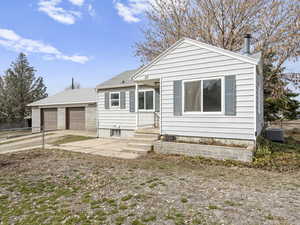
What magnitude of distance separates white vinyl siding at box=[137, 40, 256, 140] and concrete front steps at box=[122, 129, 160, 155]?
52 centimetres

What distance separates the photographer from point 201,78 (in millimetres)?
7227

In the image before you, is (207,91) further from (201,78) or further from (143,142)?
(143,142)

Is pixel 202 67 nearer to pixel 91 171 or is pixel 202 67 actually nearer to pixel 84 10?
pixel 91 171

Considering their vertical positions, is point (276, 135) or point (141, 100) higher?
point (141, 100)

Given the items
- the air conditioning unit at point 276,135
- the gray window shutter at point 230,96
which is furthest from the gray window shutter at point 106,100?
the air conditioning unit at point 276,135

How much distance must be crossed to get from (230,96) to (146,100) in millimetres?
5033

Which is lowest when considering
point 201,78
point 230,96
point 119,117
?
point 119,117

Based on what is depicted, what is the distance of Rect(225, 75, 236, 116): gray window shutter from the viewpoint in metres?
6.62

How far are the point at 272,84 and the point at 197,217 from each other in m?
12.4

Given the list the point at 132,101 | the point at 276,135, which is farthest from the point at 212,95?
the point at 276,135

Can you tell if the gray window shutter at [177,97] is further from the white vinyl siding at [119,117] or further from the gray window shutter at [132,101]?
the gray window shutter at [132,101]

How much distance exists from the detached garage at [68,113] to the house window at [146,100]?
5.96 metres

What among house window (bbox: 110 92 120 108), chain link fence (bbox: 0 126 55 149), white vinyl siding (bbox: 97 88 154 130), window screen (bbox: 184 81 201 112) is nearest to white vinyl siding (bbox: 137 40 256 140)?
window screen (bbox: 184 81 201 112)

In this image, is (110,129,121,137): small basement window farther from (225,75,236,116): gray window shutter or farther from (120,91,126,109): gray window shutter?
(225,75,236,116): gray window shutter
